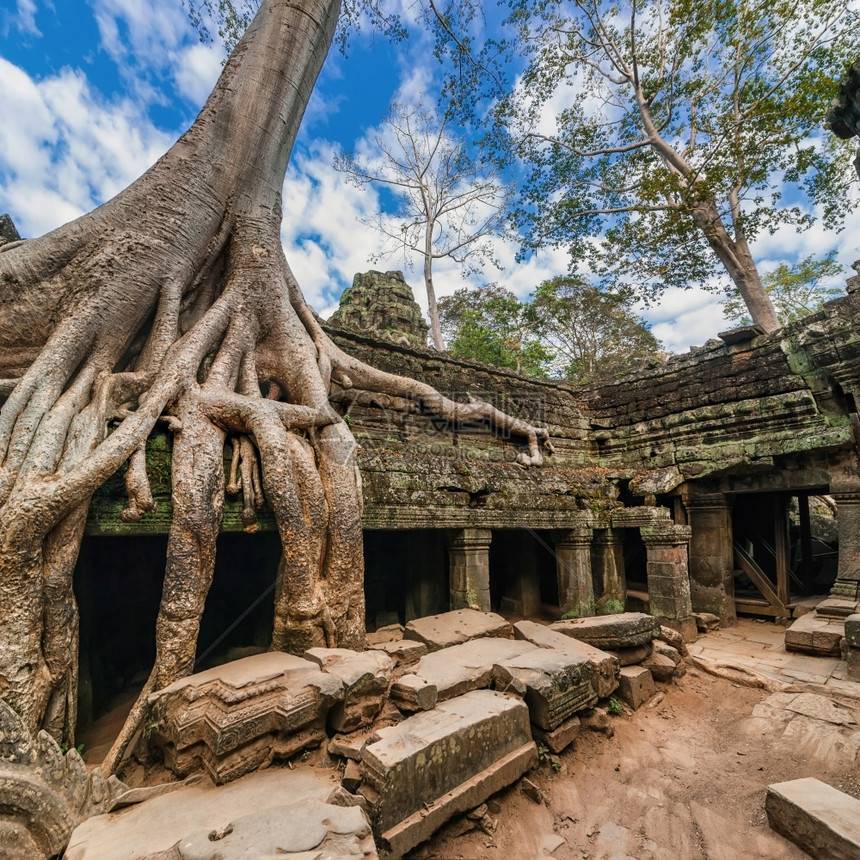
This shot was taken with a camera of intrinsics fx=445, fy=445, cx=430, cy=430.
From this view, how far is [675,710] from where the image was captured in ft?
11.5

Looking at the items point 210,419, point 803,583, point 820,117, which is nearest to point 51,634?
point 210,419

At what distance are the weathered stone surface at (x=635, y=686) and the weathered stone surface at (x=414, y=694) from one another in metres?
1.77

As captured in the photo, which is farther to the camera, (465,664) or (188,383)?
(188,383)

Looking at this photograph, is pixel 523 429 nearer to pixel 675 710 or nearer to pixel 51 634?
pixel 675 710

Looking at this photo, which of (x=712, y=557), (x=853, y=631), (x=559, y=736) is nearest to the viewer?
(x=559, y=736)

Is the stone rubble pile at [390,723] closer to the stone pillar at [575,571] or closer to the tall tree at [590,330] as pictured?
the stone pillar at [575,571]

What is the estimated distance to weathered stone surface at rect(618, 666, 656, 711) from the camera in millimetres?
3428

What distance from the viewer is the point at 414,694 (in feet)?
8.34

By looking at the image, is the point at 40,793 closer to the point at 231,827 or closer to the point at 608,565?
the point at 231,827

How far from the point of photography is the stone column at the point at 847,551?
5.18 meters

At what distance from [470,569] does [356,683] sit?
7.87ft

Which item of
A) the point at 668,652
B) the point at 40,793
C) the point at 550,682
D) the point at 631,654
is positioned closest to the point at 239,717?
the point at 40,793

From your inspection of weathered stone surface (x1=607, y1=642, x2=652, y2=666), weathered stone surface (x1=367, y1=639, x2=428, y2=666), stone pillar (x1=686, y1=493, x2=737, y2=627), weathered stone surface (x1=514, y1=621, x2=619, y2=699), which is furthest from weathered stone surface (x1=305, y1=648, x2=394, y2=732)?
stone pillar (x1=686, y1=493, x2=737, y2=627)

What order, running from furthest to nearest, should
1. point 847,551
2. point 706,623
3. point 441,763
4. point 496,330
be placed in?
point 496,330
point 706,623
point 847,551
point 441,763
